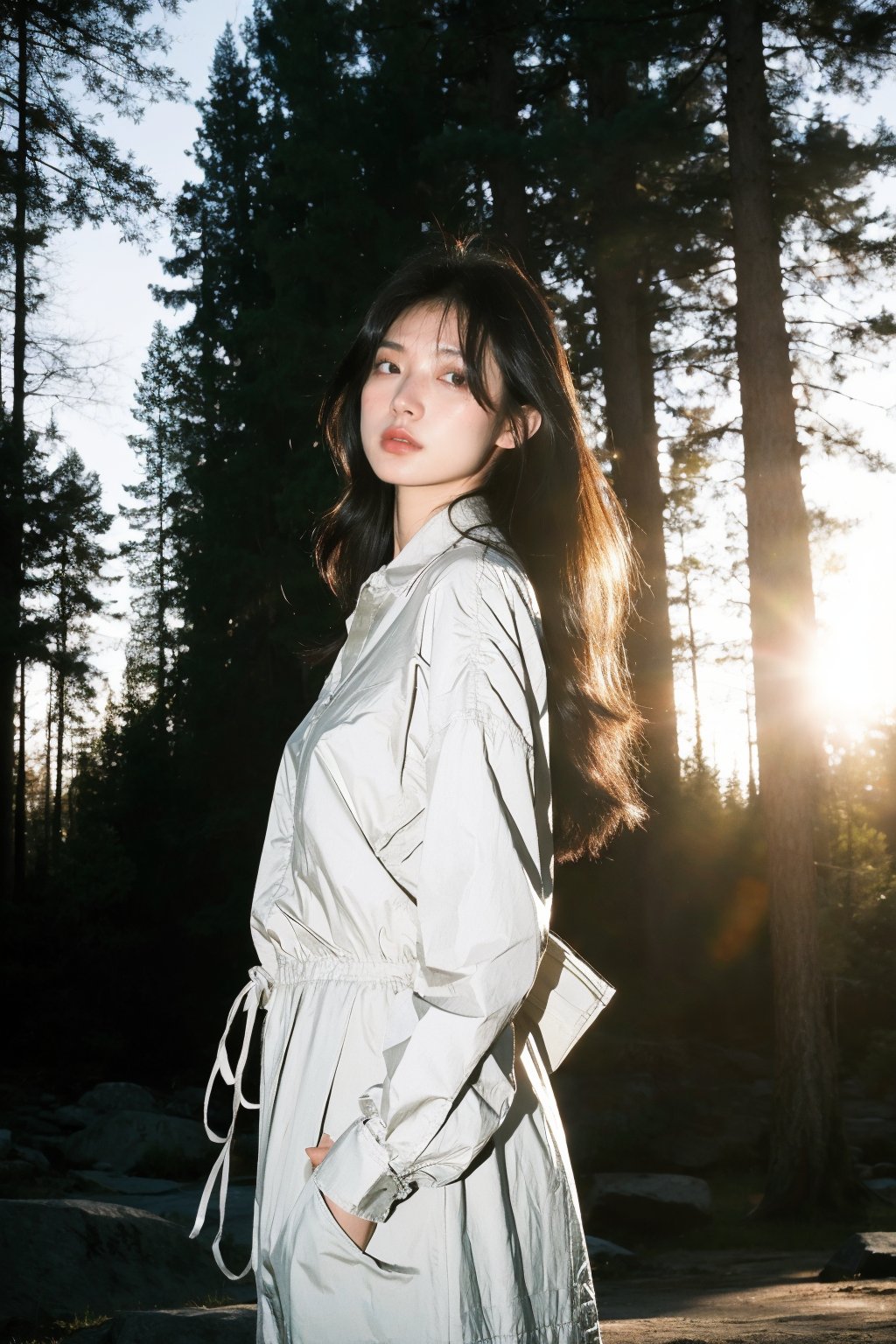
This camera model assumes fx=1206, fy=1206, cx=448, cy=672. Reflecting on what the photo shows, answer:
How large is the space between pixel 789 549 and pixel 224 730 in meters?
12.0

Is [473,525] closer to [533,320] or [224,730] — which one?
[533,320]

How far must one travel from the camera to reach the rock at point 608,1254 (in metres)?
8.80

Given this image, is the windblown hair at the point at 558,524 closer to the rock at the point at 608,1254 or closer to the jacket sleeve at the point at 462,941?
the jacket sleeve at the point at 462,941

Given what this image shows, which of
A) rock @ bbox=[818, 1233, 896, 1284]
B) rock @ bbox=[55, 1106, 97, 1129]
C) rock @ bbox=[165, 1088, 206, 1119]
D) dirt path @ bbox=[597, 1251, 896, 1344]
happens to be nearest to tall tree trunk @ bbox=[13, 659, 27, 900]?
rock @ bbox=[165, 1088, 206, 1119]

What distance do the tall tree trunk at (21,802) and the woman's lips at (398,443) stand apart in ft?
64.3

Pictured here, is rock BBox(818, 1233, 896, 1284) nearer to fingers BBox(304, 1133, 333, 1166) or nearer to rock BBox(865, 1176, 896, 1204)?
rock BBox(865, 1176, 896, 1204)

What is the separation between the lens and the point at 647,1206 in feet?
33.3

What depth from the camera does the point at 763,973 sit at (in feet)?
62.5

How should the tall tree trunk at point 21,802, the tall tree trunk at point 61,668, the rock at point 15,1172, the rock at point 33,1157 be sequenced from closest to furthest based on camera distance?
the rock at point 15,1172 → the rock at point 33,1157 → the tall tree trunk at point 61,668 → the tall tree trunk at point 21,802

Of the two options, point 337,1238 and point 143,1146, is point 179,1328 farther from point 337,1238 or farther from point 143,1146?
point 143,1146

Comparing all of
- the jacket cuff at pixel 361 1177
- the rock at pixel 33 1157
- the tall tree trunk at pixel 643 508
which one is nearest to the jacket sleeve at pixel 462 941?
the jacket cuff at pixel 361 1177

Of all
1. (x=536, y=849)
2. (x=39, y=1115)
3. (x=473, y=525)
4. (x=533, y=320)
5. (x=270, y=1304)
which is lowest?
(x=39, y=1115)

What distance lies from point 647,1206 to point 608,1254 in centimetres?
133

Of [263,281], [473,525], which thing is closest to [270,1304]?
[473,525]
